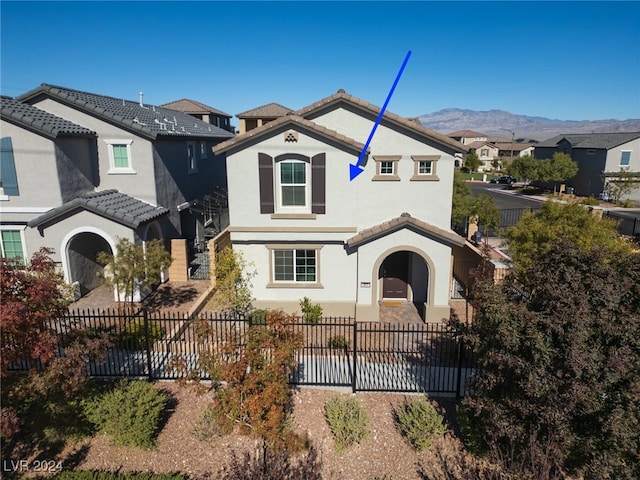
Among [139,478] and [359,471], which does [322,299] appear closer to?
[359,471]

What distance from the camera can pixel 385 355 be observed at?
13633 mm

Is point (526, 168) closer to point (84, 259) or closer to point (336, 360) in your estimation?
point (336, 360)

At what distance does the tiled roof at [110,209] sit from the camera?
645 inches

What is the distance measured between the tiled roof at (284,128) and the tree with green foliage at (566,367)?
8.26 metres

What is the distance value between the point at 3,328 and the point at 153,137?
12357 millimetres

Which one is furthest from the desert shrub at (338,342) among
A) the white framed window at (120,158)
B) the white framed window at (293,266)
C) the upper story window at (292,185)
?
the white framed window at (120,158)

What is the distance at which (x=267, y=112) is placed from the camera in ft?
139

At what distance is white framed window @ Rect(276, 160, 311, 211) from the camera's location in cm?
1570

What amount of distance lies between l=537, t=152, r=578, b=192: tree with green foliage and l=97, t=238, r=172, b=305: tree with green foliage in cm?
4816

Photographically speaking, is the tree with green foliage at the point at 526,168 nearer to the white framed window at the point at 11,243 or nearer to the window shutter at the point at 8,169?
the window shutter at the point at 8,169

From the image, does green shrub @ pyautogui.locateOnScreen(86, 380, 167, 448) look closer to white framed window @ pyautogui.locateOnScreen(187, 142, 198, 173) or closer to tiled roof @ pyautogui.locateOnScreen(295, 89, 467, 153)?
tiled roof @ pyautogui.locateOnScreen(295, 89, 467, 153)

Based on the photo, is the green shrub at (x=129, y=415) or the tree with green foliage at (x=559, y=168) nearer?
the green shrub at (x=129, y=415)

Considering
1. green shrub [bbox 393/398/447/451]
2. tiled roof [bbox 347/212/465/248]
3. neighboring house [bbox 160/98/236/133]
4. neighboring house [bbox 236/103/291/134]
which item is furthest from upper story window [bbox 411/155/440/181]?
neighboring house [bbox 160/98/236/133]

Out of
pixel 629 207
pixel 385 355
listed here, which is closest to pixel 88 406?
pixel 385 355
